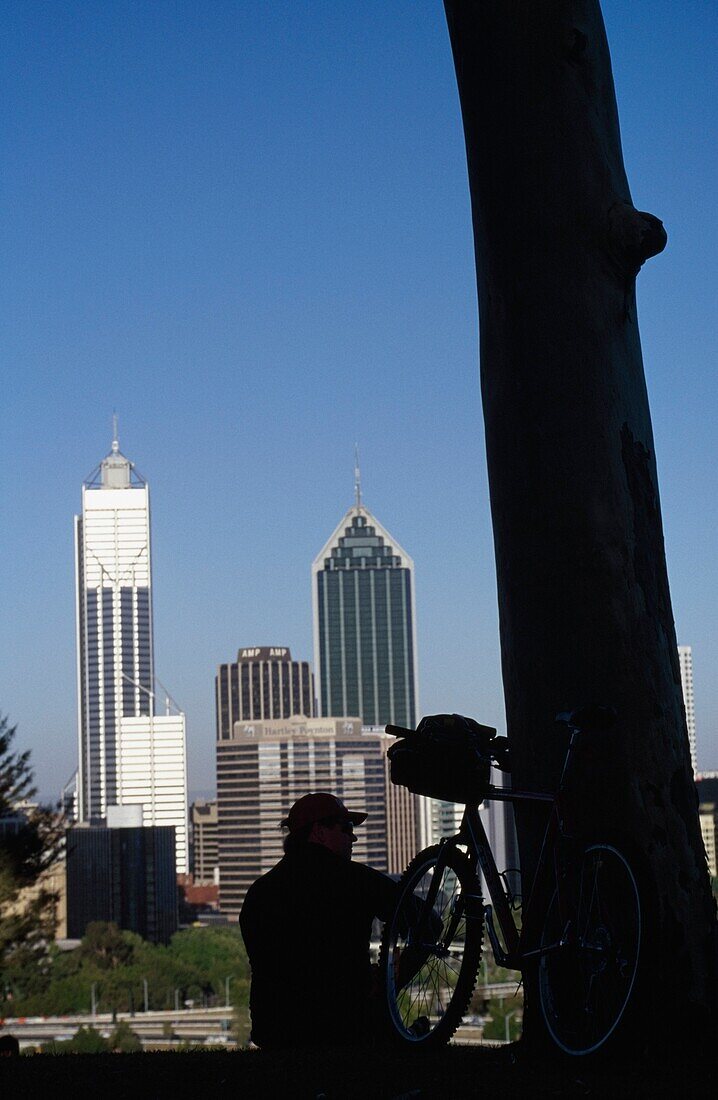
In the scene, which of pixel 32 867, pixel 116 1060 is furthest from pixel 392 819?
pixel 116 1060

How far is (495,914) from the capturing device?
12.1 feet

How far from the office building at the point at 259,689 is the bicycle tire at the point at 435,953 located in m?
182

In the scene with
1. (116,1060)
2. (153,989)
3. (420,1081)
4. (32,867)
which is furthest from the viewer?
(153,989)

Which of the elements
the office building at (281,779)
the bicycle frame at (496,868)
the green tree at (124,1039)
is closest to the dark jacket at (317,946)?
the bicycle frame at (496,868)

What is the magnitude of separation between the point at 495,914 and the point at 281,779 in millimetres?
140719

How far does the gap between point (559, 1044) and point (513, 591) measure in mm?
1188

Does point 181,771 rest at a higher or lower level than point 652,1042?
higher

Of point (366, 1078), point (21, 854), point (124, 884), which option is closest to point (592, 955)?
point (366, 1078)

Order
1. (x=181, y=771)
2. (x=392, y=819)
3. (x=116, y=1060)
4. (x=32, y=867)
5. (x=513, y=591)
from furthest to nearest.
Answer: (x=181, y=771) < (x=392, y=819) < (x=32, y=867) < (x=116, y=1060) < (x=513, y=591)

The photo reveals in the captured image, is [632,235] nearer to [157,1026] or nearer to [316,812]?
[316,812]

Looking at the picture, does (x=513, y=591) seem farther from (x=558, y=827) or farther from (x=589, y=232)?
(x=589, y=232)

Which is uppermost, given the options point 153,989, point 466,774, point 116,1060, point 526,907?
point 466,774

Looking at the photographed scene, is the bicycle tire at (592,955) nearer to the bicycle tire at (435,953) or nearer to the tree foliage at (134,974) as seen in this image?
the bicycle tire at (435,953)

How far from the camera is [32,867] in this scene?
2233 cm
